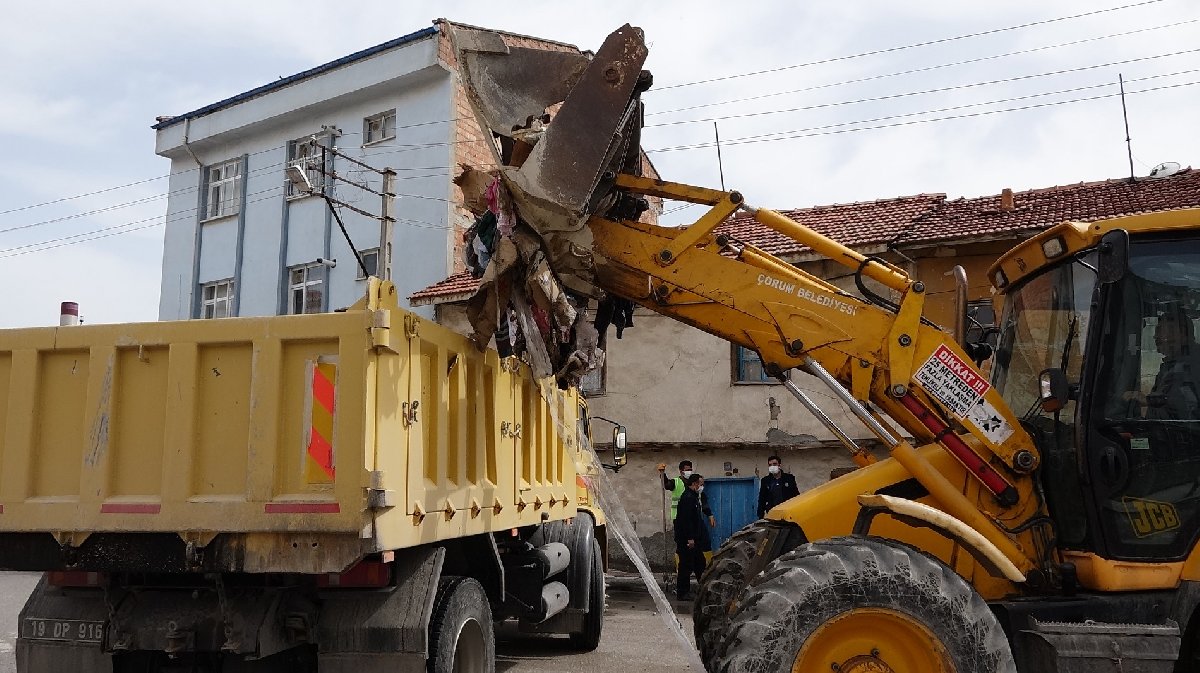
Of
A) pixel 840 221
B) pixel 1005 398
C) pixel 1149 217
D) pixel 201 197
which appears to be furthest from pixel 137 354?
pixel 201 197

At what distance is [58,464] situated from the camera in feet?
14.6

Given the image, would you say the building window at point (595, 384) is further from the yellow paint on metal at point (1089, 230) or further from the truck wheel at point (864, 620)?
the truck wheel at point (864, 620)

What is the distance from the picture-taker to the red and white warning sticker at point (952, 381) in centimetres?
485

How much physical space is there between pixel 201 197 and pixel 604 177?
2202cm

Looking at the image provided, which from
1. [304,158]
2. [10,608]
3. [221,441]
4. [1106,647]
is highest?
[304,158]

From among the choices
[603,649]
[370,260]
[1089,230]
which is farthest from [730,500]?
[1089,230]

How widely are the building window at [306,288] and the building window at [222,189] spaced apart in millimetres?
2886

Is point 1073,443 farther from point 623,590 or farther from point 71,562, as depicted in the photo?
point 623,590

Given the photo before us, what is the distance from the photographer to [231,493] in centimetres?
423

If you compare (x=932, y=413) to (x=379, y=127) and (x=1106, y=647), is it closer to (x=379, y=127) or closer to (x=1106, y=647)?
(x=1106, y=647)

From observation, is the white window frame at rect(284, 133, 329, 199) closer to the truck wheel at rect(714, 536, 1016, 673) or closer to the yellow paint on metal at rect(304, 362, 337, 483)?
the yellow paint on metal at rect(304, 362, 337, 483)

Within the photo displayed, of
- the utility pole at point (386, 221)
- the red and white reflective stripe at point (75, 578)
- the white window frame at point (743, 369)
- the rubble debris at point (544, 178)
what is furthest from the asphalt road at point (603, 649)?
the utility pole at point (386, 221)

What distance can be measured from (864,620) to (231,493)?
2892 mm

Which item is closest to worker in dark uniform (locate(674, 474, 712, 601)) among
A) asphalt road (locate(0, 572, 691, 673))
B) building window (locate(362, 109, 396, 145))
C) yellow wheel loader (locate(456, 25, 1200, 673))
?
asphalt road (locate(0, 572, 691, 673))
